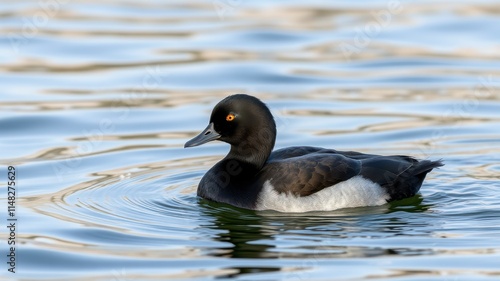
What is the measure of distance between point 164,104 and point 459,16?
813 cm

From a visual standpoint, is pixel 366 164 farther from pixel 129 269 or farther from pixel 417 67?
pixel 417 67

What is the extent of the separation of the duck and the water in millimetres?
183

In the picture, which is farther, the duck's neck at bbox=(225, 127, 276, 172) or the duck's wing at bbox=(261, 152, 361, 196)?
the duck's neck at bbox=(225, 127, 276, 172)

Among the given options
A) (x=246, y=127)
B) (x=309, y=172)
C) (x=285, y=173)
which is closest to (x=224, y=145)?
(x=246, y=127)

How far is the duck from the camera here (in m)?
11.0

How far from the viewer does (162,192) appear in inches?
469

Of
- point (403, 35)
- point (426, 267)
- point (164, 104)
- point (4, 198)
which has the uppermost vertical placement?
point (403, 35)

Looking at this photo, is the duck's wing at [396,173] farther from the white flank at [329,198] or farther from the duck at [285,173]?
the white flank at [329,198]

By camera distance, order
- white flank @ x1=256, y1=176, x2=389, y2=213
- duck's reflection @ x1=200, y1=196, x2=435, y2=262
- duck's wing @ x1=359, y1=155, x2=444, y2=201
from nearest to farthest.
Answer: duck's reflection @ x1=200, y1=196, x2=435, y2=262, white flank @ x1=256, y1=176, x2=389, y2=213, duck's wing @ x1=359, y1=155, x2=444, y2=201

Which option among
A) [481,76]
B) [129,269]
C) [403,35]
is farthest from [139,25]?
[129,269]

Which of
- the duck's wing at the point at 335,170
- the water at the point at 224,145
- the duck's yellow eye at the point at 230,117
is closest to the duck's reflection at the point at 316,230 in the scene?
the water at the point at 224,145

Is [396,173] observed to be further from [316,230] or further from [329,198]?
[316,230]

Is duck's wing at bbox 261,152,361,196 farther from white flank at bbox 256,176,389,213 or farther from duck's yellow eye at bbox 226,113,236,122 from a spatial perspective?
duck's yellow eye at bbox 226,113,236,122

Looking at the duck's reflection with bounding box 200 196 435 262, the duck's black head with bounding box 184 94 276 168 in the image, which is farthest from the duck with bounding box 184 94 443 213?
the duck's reflection with bounding box 200 196 435 262
